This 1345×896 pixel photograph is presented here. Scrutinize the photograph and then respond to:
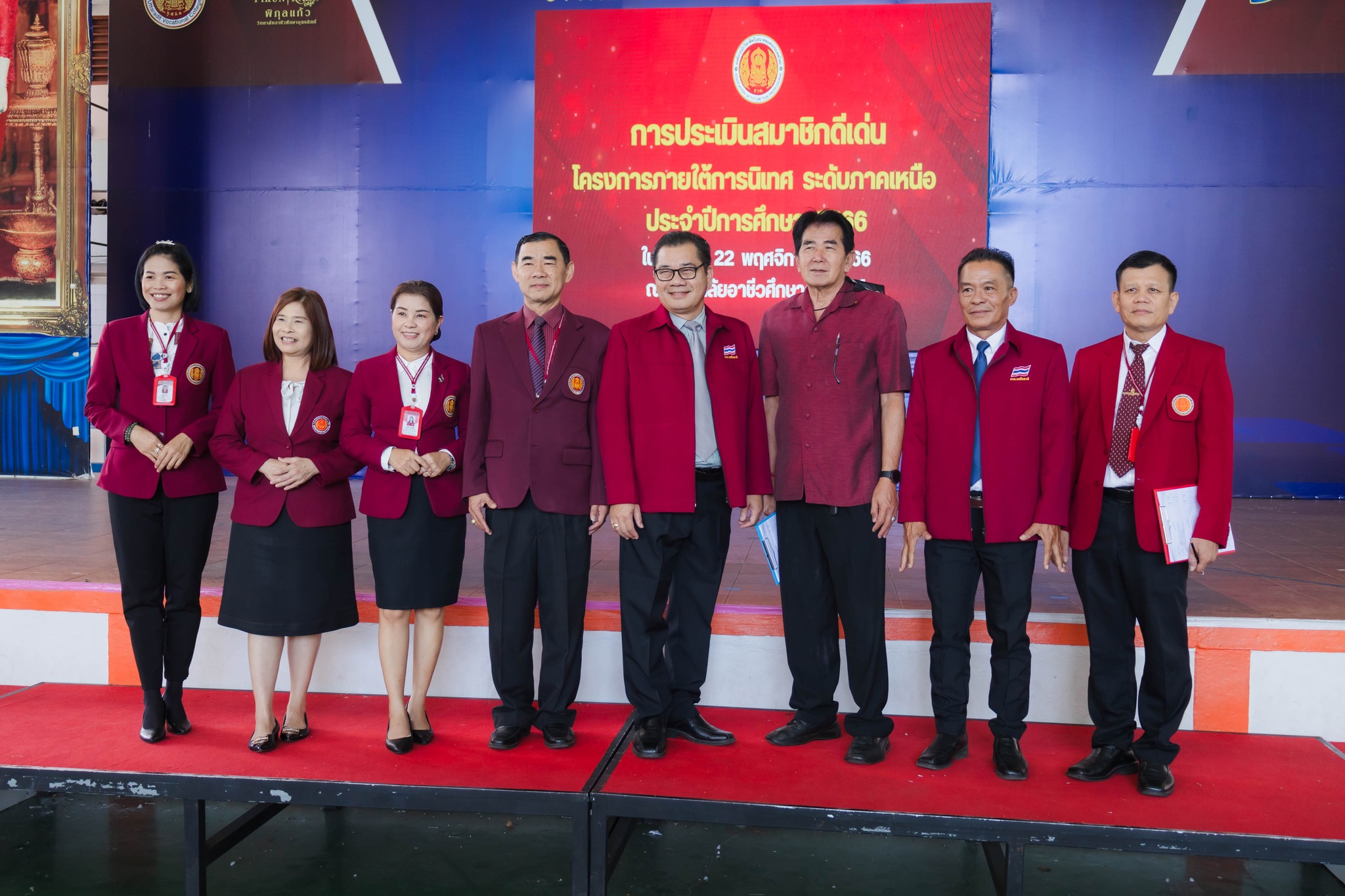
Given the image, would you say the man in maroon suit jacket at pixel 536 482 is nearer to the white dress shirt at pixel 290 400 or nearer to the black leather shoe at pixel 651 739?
the black leather shoe at pixel 651 739

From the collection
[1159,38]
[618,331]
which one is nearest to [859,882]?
[618,331]

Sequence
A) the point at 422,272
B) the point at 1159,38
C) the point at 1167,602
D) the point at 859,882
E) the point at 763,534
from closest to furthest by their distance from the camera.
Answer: the point at 1167,602
the point at 859,882
the point at 763,534
the point at 1159,38
the point at 422,272

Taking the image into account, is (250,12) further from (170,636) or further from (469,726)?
(469,726)

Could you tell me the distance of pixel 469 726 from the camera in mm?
2746

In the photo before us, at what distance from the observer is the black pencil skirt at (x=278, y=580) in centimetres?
253

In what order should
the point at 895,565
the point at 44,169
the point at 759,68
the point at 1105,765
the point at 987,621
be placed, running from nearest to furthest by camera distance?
the point at 1105,765 < the point at 987,621 < the point at 895,565 < the point at 759,68 < the point at 44,169

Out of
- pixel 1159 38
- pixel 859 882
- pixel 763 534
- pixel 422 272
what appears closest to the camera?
pixel 859 882

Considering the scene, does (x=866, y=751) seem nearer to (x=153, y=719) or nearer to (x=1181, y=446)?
(x=1181, y=446)

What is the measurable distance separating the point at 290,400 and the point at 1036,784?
2.28 meters

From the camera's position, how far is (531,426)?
2.53m

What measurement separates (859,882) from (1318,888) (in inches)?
49.4

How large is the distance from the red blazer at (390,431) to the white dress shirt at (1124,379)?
1.79m

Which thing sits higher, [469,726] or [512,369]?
[512,369]

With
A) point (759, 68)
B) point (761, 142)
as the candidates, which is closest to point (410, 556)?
point (761, 142)
